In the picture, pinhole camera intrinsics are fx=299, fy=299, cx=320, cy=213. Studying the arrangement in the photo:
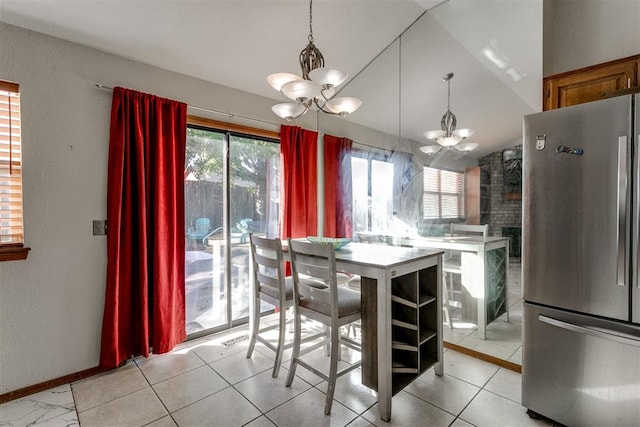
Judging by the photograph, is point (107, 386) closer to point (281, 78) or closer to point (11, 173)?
point (11, 173)

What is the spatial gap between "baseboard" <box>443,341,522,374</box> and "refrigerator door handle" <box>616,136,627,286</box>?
3.91 ft

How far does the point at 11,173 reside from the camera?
1988 millimetres

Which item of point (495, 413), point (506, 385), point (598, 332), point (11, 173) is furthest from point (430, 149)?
point (11, 173)

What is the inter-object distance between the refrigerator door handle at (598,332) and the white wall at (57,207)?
3051 mm

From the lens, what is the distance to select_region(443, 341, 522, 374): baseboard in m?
2.30

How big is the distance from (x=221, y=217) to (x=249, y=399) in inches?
67.0

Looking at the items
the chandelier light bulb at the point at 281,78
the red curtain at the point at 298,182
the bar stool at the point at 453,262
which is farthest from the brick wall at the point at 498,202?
the red curtain at the point at 298,182

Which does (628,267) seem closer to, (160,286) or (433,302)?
(433,302)

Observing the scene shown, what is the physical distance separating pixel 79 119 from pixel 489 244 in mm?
3333

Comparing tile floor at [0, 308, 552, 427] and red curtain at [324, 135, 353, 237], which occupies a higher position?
red curtain at [324, 135, 353, 237]

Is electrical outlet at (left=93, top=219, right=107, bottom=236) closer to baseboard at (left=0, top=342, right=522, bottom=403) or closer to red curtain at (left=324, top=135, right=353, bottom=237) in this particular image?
baseboard at (left=0, top=342, right=522, bottom=403)

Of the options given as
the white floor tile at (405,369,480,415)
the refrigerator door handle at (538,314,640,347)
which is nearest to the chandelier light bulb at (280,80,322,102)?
the refrigerator door handle at (538,314,640,347)

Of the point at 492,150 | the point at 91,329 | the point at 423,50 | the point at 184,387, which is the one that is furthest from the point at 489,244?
the point at 91,329

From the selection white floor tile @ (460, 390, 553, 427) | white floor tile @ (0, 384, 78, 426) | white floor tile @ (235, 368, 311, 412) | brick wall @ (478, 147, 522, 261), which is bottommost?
white floor tile @ (0, 384, 78, 426)
